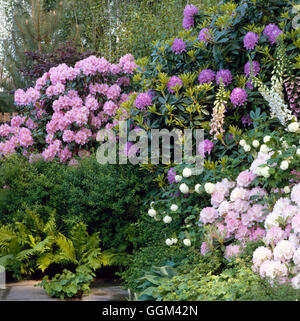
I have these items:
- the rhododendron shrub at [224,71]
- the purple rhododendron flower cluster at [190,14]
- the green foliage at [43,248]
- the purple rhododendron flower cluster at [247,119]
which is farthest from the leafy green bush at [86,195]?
the purple rhododendron flower cluster at [190,14]

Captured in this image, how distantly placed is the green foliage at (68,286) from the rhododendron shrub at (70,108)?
2264 millimetres

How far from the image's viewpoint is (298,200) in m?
2.98

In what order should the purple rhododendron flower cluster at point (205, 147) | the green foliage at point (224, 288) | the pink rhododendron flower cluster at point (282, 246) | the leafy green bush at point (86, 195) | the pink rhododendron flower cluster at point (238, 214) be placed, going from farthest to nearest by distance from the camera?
the leafy green bush at point (86, 195), the purple rhododendron flower cluster at point (205, 147), the pink rhododendron flower cluster at point (238, 214), the pink rhododendron flower cluster at point (282, 246), the green foliage at point (224, 288)

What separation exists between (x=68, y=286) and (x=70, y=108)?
2.90 meters

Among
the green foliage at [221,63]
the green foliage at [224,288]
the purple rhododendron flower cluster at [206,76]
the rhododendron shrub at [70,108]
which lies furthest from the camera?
the rhododendron shrub at [70,108]

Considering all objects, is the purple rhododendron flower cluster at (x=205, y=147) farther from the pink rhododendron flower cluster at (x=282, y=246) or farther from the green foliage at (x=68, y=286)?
the green foliage at (x=68, y=286)

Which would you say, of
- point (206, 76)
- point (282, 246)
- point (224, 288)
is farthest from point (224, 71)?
point (224, 288)

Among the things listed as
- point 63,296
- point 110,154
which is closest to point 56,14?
point 110,154

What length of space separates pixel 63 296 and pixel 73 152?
8.49 ft

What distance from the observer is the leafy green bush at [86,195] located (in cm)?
444

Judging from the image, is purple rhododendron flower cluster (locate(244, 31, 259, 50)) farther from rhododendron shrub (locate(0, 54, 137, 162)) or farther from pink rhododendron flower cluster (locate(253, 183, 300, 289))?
rhododendron shrub (locate(0, 54, 137, 162))

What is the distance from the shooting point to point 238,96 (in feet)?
13.5

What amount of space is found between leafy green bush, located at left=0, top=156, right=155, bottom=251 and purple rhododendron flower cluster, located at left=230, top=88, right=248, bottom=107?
1132 millimetres

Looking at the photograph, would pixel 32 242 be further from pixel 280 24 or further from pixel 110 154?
pixel 280 24
